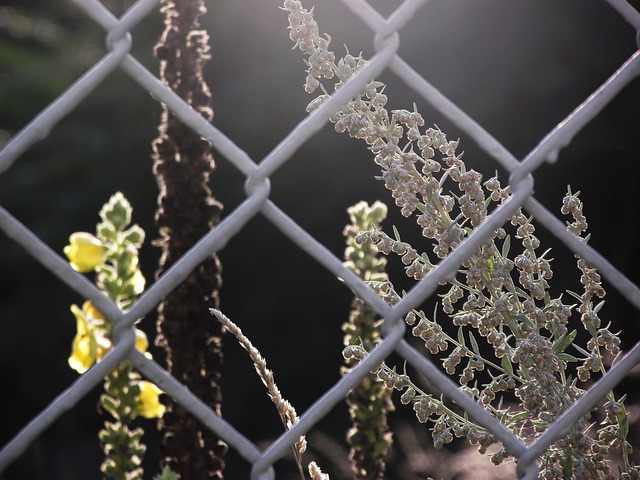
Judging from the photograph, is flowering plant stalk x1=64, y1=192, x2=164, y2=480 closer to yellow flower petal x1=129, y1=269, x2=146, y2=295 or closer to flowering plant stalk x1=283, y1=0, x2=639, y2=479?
yellow flower petal x1=129, y1=269, x2=146, y2=295

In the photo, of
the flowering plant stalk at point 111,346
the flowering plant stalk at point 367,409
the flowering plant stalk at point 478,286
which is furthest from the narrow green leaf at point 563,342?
the flowering plant stalk at point 111,346

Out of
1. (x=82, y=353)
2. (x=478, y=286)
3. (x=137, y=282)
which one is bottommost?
(x=82, y=353)

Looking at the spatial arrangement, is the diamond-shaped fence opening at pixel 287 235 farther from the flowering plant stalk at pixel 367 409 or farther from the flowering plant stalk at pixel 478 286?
the flowering plant stalk at pixel 367 409

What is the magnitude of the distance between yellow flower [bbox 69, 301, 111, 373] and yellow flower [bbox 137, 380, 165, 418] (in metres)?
0.07

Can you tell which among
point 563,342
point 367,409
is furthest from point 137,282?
point 563,342

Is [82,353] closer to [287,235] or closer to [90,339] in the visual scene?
[90,339]

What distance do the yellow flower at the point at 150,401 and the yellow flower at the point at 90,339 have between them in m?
0.07

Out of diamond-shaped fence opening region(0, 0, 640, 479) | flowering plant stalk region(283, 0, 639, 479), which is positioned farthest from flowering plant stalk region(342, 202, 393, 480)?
diamond-shaped fence opening region(0, 0, 640, 479)

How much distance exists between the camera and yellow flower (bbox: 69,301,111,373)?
84cm

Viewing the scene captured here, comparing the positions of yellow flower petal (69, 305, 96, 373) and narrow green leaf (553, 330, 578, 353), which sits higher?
narrow green leaf (553, 330, 578, 353)

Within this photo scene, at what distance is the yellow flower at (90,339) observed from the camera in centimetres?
84

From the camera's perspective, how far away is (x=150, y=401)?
90 centimetres

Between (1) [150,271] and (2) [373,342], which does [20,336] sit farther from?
(2) [373,342]

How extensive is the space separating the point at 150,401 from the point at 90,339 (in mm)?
114
